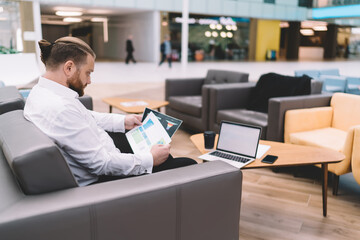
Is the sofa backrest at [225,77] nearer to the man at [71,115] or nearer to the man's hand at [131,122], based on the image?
the man's hand at [131,122]

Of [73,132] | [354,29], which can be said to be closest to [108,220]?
[73,132]

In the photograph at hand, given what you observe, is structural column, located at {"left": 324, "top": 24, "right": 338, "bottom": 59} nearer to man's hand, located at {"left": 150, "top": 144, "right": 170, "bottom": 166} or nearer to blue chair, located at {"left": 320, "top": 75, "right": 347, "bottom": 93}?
blue chair, located at {"left": 320, "top": 75, "right": 347, "bottom": 93}

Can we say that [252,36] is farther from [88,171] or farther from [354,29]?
[88,171]

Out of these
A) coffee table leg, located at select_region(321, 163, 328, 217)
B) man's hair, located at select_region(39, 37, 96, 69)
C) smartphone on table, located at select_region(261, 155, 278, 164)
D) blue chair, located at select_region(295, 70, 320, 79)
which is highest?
man's hair, located at select_region(39, 37, 96, 69)

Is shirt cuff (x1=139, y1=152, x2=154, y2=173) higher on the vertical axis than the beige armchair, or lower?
higher

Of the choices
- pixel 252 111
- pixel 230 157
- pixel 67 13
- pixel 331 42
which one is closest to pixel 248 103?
pixel 252 111

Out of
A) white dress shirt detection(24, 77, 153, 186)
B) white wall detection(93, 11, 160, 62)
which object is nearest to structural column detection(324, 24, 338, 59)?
white wall detection(93, 11, 160, 62)

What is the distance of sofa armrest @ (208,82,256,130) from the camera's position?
173 inches

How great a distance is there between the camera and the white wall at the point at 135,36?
19344 mm

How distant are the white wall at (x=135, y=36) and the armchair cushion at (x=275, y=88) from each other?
50.6ft

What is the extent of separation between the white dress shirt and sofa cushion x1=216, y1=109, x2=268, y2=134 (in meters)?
2.30

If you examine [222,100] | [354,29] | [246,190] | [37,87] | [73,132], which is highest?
[354,29]

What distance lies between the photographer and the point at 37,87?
162 cm

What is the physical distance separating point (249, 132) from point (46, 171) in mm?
1559
